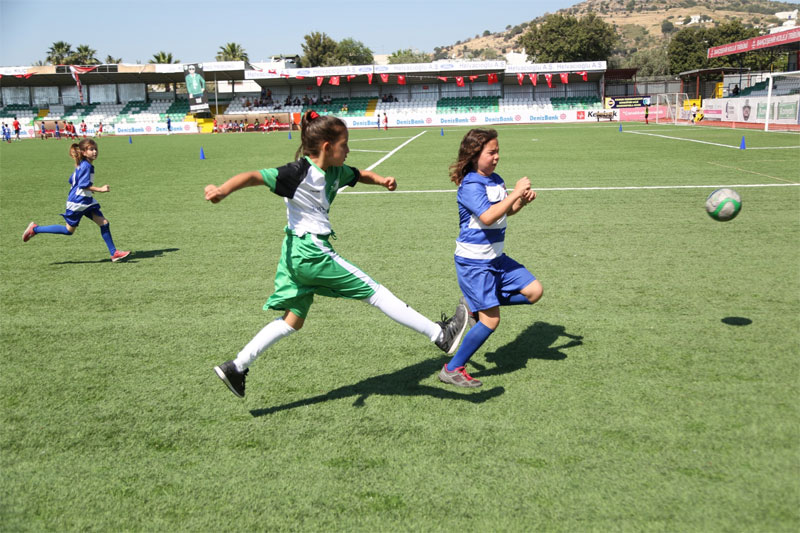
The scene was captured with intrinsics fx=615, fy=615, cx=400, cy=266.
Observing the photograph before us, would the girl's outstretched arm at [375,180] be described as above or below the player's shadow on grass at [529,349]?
above

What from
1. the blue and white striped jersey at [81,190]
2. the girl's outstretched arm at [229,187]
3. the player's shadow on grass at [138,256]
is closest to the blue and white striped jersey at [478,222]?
the girl's outstretched arm at [229,187]

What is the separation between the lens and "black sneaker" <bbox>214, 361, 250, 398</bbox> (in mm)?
3905

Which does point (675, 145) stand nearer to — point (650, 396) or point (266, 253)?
point (266, 253)

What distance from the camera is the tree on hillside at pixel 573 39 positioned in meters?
87.4

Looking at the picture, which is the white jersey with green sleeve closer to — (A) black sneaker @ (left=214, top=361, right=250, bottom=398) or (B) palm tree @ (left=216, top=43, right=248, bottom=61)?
(A) black sneaker @ (left=214, top=361, right=250, bottom=398)

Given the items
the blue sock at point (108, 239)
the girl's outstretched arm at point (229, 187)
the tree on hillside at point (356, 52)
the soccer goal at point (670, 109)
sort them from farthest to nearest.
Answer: the tree on hillside at point (356, 52)
the soccer goal at point (670, 109)
the blue sock at point (108, 239)
the girl's outstretched arm at point (229, 187)

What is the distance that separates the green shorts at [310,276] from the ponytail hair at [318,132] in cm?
54

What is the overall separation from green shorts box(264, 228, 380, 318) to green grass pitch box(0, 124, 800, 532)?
707 millimetres

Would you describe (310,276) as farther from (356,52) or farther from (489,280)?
(356,52)

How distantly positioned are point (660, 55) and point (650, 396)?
131 m

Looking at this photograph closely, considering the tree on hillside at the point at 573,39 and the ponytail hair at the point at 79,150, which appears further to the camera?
the tree on hillside at the point at 573,39

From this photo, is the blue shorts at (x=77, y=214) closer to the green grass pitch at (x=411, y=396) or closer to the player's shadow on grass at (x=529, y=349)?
the green grass pitch at (x=411, y=396)

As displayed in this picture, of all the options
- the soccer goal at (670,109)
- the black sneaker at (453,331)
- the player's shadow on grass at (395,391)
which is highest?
the soccer goal at (670,109)

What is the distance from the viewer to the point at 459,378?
4.28 meters
